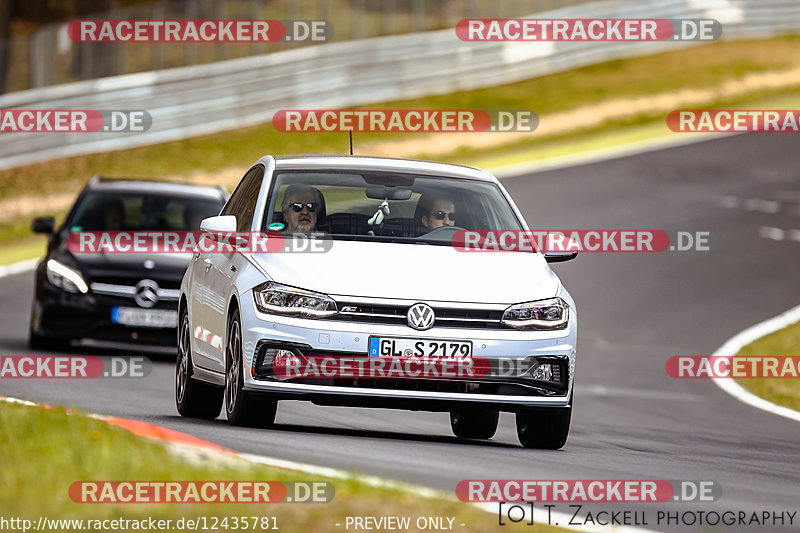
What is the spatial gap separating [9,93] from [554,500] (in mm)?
25369

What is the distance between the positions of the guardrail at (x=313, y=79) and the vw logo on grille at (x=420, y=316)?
20.2m

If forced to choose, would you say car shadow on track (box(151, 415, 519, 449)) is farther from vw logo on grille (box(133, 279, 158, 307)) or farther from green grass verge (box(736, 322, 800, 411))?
green grass verge (box(736, 322, 800, 411))

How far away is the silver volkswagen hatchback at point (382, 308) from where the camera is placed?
29.5ft

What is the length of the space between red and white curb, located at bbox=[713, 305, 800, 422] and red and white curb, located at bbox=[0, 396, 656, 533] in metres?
8.09

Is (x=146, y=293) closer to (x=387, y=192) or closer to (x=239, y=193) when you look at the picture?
(x=239, y=193)

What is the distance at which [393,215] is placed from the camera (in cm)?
1012

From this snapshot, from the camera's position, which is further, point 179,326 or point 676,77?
point 676,77

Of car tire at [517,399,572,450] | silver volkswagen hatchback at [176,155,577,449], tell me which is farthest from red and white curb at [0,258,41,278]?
car tire at [517,399,572,450]

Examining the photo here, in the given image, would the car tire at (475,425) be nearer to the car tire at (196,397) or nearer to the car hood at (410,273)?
the car tire at (196,397)

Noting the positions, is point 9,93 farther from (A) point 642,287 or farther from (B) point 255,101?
(A) point 642,287

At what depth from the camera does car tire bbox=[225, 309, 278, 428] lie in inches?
365

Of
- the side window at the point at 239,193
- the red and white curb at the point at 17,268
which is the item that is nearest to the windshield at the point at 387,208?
the side window at the point at 239,193

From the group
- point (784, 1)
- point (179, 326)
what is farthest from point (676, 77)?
point (179, 326)

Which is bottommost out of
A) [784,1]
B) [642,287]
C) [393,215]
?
[642,287]
